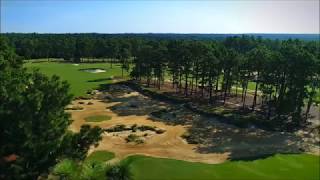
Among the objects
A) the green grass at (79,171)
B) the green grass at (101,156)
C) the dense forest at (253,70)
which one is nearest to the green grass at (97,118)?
the green grass at (101,156)

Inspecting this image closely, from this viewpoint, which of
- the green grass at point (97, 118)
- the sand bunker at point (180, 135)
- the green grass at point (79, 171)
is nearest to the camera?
the green grass at point (79, 171)

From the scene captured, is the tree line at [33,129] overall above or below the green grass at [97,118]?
above

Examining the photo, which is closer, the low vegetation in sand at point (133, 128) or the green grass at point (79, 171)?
the green grass at point (79, 171)

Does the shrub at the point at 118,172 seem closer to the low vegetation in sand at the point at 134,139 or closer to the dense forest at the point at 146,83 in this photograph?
the dense forest at the point at 146,83

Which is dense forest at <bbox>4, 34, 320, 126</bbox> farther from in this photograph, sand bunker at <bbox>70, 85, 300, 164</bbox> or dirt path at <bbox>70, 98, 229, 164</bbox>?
dirt path at <bbox>70, 98, 229, 164</bbox>

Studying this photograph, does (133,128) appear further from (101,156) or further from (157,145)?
(101,156)

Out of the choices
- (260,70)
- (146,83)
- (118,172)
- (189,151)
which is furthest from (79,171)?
(146,83)

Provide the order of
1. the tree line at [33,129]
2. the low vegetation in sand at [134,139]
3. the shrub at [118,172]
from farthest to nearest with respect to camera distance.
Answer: the low vegetation in sand at [134,139], the tree line at [33,129], the shrub at [118,172]
